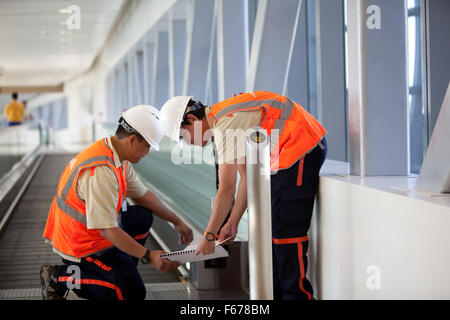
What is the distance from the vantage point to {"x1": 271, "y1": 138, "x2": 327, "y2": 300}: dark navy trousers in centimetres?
360

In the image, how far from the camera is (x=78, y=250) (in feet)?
11.4

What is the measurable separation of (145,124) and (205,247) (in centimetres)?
86

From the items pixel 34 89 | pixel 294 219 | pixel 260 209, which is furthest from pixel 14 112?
pixel 34 89

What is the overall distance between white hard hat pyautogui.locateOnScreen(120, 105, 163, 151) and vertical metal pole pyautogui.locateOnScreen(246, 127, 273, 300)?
1.26 meters

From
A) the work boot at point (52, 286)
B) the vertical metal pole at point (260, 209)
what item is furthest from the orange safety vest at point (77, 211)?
the vertical metal pole at point (260, 209)

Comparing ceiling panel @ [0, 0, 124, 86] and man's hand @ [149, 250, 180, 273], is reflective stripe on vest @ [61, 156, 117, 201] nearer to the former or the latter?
man's hand @ [149, 250, 180, 273]

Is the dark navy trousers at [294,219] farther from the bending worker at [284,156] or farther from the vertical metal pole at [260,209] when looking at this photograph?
the vertical metal pole at [260,209]

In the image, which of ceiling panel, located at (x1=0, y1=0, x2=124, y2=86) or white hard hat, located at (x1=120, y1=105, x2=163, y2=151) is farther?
ceiling panel, located at (x1=0, y1=0, x2=124, y2=86)

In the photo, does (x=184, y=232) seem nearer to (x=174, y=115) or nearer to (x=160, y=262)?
(x=160, y=262)

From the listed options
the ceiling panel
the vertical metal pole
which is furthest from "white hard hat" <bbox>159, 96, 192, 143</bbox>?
the ceiling panel

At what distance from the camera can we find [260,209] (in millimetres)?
2408

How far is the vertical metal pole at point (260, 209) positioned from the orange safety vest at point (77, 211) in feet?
4.02

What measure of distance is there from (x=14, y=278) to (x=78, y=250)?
2124 mm

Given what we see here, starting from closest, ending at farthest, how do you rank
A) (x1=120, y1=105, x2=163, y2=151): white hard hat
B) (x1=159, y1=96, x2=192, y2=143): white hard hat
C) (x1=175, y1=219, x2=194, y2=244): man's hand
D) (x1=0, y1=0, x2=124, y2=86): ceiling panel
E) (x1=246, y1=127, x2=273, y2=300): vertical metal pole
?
(x1=246, y1=127, x2=273, y2=300): vertical metal pole < (x1=120, y1=105, x2=163, y2=151): white hard hat < (x1=159, y1=96, x2=192, y2=143): white hard hat < (x1=175, y1=219, x2=194, y2=244): man's hand < (x1=0, y1=0, x2=124, y2=86): ceiling panel
